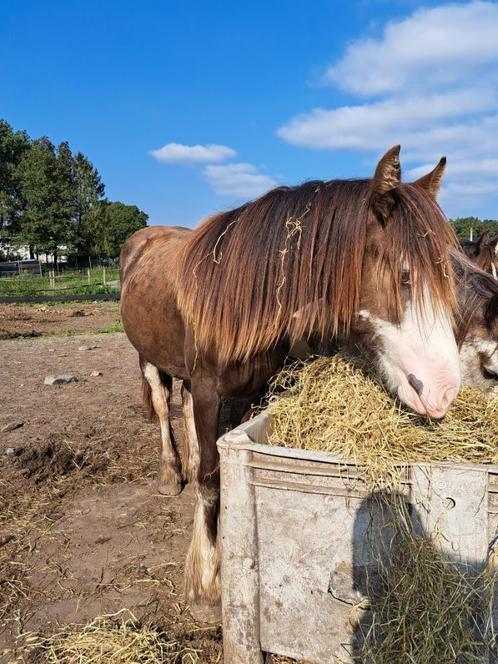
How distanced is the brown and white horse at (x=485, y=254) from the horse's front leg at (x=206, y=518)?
2.79 metres

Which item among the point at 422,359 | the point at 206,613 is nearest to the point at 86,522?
the point at 206,613

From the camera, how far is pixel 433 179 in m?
2.09

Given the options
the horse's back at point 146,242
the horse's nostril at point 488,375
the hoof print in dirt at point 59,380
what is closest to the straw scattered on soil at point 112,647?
the horse's nostril at point 488,375

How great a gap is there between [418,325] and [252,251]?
78cm

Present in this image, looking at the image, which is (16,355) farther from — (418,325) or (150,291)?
(418,325)

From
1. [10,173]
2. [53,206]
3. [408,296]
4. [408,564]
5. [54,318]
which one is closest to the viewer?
[408,564]

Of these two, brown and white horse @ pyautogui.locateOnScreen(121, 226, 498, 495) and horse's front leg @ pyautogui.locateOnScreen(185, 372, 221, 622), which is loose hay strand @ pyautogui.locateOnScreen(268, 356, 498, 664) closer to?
brown and white horse @ pyautogui.locateOnScreen(121, 226, 498, 495)

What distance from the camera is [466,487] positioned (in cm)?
135

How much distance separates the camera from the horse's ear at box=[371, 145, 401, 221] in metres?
1.71

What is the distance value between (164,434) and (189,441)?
302 millimetres

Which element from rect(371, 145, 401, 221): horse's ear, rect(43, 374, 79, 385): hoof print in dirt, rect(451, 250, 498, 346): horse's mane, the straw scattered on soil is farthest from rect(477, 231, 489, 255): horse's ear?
rect(43, 374, 79, 385): hoof print in dirt

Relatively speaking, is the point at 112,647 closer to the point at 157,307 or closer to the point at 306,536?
the point at 306,536

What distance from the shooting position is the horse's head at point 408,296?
5.37ft

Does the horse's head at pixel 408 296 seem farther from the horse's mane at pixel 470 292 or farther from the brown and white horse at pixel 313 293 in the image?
the horse's mane at pixel 470 292
